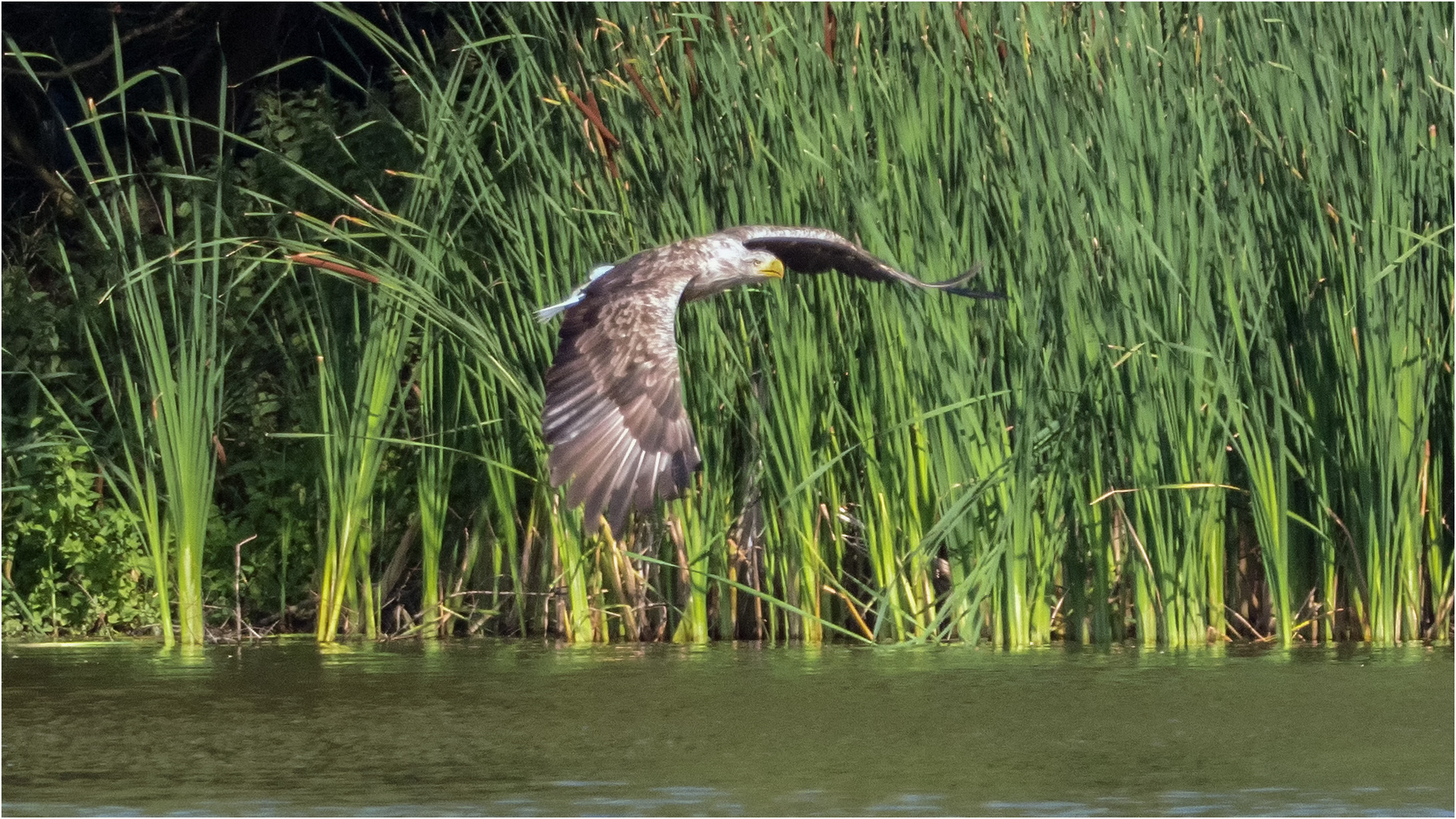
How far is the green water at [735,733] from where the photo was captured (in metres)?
3.67

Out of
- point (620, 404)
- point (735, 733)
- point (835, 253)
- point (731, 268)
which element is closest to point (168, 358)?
point (731, 268)

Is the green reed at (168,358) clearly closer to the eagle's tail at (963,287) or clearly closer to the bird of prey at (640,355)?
the bird of prey at (640,355)

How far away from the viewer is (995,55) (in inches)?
217

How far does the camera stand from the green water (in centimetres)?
367

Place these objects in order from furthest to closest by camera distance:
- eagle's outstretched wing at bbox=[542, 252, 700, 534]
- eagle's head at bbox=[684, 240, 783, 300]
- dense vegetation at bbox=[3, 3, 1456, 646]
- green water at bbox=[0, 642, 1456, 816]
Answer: dense vegetation at bbox=[3, 3, 1456, 646]
eagle's head at bbox=[684, 240, 783, 300]
eagle's outstretched wing at bbox=[542, 252, 700, 534]
green water at bbox=[0, 642, 1456, 816]

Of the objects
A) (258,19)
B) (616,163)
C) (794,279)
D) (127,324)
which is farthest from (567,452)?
(258,19)

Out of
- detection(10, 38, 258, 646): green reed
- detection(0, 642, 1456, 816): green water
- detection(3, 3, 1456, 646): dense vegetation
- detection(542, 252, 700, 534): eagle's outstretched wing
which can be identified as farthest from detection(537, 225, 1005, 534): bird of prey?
detection(10, 38, 258, 646): green reed

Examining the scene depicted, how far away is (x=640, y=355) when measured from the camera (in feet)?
15.5

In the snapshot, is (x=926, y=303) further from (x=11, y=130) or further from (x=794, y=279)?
(x=11, y=130)

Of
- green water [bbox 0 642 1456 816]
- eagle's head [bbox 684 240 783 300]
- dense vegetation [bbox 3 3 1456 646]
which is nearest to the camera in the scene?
green water [bbox 0 642 1456 816]

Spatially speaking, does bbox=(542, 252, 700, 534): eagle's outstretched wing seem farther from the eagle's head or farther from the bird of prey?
the eagle's head

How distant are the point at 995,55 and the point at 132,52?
4.57 meters

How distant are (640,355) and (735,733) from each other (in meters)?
0.92

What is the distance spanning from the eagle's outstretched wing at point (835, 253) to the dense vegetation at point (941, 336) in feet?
0.29
